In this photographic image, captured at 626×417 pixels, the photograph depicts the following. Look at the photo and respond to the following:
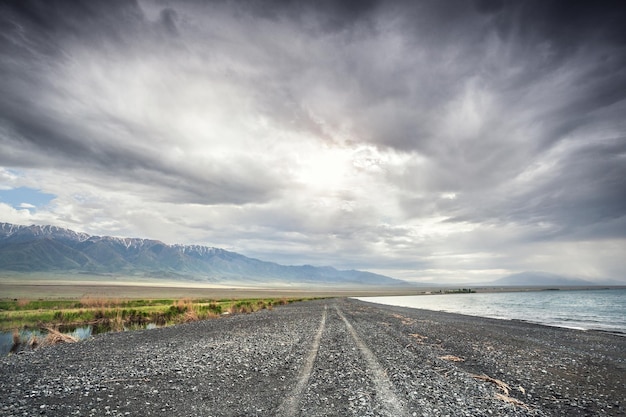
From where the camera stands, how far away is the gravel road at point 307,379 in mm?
9789

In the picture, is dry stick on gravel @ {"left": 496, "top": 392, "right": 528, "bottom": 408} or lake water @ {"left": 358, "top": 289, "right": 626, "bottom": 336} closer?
dry stick on gravel @ {"left": 496, "top": 392, "right": 528, "bottom": 408}

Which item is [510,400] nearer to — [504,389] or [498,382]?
[504,389]

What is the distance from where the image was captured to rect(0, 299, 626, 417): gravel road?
9789 millimetres

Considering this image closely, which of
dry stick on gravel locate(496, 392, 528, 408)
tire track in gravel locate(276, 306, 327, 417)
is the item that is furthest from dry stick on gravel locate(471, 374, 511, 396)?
tire track in gravel locate(276, 306, 327, 417)

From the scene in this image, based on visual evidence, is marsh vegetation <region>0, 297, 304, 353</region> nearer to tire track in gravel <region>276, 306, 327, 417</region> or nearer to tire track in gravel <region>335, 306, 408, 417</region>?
tire track in gravel <region>276, 306, 327, 417</region>

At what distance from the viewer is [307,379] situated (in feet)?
41.9

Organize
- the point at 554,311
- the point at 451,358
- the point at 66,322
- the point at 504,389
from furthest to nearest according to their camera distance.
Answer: the point at 554,311 → the point at 66,322 → the point at 451,358 → the point at 504,389

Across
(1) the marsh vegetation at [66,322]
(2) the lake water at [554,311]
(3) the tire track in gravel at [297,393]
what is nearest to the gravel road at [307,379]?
(3) the tire track in gravel at [297,393]

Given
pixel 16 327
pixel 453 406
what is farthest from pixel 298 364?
pixel 16 327

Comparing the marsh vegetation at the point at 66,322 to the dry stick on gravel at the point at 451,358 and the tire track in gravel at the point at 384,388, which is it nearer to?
the tire track in gravel at the point at 384,388

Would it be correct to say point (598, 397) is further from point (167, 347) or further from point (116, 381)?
point (167, 347)

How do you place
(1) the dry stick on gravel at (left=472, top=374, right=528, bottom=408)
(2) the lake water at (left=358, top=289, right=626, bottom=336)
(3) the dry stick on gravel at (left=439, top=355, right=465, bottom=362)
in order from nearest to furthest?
(1) the dry stick on gravel at (left=472, top=374, right=528, bottom=408) < (3) the dry stick on gravel at (left=439, top=355, right=465, bottom=362) < (2) the lake water at (left=358, top=289, right=626, bottom=336)

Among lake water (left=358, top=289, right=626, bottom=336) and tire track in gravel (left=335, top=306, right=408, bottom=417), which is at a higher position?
tire track in gravel (left=335, top=306, right=408, bottom=417)

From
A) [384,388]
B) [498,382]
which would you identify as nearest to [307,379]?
[384,388]
